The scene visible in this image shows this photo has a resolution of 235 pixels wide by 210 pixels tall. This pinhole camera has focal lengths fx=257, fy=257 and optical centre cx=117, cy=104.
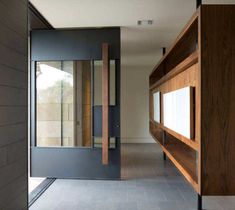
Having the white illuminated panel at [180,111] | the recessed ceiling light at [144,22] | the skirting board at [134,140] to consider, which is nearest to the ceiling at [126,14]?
the recessed ceiling light at [144,22]

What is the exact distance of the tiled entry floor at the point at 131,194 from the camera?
11.4ft

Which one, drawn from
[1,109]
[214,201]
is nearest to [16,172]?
[1,109]

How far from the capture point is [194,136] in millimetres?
2496

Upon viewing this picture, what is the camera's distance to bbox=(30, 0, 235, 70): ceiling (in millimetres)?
3590

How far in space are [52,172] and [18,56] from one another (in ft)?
8.75

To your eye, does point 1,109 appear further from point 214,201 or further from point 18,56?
point 214,201

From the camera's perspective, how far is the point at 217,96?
6.97 feet

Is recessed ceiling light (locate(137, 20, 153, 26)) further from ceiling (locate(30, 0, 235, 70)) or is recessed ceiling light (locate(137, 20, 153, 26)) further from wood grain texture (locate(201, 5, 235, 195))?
wood grain texture (locate(201, 5, 235, 195))

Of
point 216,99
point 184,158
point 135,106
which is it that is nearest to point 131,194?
point 184,158

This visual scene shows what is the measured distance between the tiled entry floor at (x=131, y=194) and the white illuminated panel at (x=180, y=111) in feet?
3.48

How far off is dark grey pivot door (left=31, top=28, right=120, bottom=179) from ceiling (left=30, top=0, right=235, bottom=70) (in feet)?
1.14

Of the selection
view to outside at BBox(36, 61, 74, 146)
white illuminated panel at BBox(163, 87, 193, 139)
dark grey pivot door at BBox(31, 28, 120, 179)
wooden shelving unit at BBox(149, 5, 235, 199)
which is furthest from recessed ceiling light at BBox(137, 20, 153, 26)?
wooden shelving unit at BBox(149, 5, 235, 199)

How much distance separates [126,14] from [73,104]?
76.7 inches

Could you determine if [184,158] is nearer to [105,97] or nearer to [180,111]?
[180,111]
